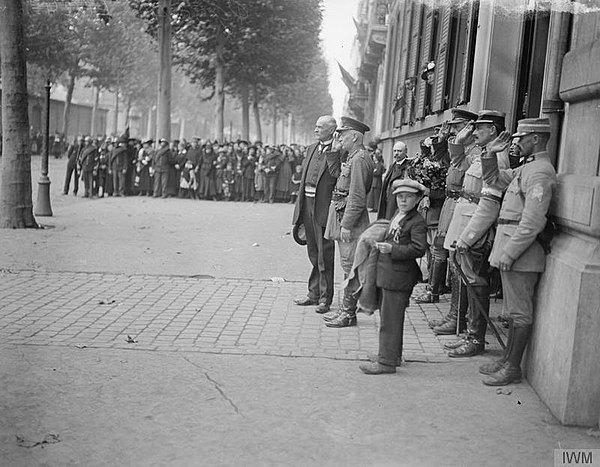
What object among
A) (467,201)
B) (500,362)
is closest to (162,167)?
(467,201)

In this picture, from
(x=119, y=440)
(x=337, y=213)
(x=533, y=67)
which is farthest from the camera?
(x=533, y=67)

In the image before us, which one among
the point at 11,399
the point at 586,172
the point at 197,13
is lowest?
the point at 11,399

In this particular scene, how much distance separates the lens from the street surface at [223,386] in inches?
159

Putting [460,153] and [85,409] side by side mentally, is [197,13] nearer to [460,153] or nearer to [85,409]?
[460,153]

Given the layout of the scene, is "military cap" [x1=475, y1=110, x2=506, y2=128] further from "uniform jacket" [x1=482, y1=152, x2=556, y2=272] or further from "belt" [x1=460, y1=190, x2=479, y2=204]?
"uniform jacket" [x1=482, y1=152, x2=556, y2=272]

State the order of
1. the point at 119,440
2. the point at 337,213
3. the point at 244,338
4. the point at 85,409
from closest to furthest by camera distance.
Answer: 1. the point at 119,440
2. the point at 85,409
3. the point at 244,338
4. the point at 337,213

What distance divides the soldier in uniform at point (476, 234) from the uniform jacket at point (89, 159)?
1756 centimetres

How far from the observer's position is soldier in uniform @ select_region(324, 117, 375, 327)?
7.09m

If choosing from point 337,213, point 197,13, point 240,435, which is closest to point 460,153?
point 337,213

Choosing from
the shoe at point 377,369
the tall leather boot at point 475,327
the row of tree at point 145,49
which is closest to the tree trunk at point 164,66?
the row of tree at point 145,49

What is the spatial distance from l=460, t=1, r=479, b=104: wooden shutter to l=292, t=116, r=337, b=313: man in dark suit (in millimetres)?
3014

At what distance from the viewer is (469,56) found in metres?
10.0

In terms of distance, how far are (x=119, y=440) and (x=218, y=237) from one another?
9461mm

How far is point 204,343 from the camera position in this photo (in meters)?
6.25
